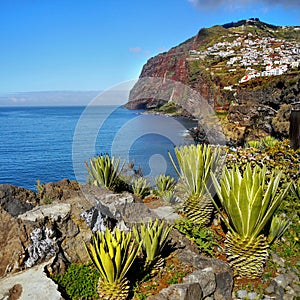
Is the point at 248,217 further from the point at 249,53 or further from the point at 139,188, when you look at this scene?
Answer: the point at 249,53

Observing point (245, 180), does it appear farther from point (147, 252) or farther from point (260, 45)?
point (260, 45)

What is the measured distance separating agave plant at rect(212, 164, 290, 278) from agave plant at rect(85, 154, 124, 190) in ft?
8.76

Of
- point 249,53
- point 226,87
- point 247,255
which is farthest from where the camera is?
point 249,53

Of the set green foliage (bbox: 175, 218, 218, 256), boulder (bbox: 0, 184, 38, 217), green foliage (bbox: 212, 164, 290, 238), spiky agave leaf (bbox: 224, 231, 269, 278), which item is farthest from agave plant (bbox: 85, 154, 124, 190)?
spiky agave leaf (bbox: 224, 231, 269, 278)

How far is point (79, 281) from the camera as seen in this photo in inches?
167

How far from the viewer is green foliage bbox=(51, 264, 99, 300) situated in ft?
13.3

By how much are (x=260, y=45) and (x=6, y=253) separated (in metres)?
103

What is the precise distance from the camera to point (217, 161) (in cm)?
598

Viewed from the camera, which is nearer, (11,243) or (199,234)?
(11,243)

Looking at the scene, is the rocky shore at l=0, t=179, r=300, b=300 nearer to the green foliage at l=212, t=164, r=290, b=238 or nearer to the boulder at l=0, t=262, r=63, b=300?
the boulder at l=0, t=262, r=63, b=300

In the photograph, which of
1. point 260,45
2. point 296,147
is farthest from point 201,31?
point 296,147

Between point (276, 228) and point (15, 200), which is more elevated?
point (15, 200)

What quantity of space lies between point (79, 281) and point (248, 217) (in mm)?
2238

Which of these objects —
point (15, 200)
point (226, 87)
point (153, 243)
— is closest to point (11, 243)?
point (15, 200)
